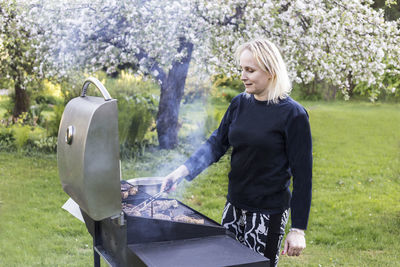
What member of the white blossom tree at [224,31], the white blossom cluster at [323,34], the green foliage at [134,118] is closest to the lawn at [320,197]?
the green foliage at [134,118]

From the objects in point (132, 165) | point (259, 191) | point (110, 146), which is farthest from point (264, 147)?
point (132, 165)

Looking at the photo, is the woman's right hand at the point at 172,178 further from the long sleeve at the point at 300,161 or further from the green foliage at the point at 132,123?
the green foliage at the point at 132,123

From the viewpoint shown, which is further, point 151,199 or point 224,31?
point 224,31

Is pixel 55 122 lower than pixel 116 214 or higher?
lower

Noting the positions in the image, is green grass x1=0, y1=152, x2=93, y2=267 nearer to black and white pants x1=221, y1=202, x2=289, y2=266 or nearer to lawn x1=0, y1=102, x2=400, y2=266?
lawn x1=0, y1=102, x2=400, y2=266

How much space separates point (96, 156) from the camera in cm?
160

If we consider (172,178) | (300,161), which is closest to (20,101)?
(172,178)

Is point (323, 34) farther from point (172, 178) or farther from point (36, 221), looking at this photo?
point (36, 221)

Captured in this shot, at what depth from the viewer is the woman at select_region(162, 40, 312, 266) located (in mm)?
1864

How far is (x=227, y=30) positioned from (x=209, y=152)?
330 centimetres

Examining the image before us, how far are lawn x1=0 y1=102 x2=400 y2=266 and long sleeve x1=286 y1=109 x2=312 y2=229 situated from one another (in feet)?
6.94

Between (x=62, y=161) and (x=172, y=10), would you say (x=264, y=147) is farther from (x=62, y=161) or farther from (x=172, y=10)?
(x=172, y=10)

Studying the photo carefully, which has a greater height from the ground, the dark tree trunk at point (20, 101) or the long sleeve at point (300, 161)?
the long sleeve at point (300, 161)

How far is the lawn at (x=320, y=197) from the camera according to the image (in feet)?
13.3
